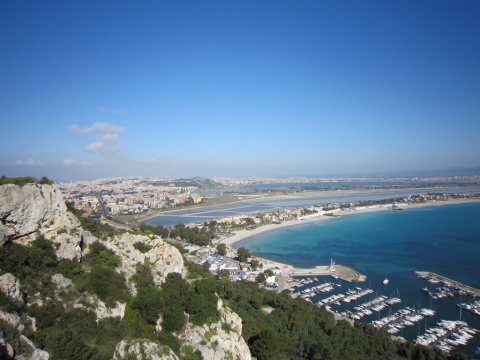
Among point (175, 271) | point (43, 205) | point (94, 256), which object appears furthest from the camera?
point (175, 271)

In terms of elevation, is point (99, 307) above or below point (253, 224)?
above

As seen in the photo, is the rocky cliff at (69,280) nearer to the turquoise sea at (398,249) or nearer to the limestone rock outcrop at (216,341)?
the limestone rock outcrop at (216,341)

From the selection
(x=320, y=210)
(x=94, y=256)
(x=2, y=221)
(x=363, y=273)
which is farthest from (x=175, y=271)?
(x=320, y=210)

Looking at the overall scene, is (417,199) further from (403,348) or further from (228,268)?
(403,348)

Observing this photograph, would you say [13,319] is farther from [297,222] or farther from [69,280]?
[297,222]

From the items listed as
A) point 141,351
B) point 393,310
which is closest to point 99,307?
point 141,351

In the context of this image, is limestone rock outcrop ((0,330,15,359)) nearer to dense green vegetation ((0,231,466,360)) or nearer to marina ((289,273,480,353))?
dense green vegetation ((0,231,466,360))

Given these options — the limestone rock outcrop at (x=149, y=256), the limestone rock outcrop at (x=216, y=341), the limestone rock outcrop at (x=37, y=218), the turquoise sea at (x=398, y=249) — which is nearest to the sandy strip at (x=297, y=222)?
the turquoise sea at (x=398, y=249)

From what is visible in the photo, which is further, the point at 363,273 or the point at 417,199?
the point at 417,199
